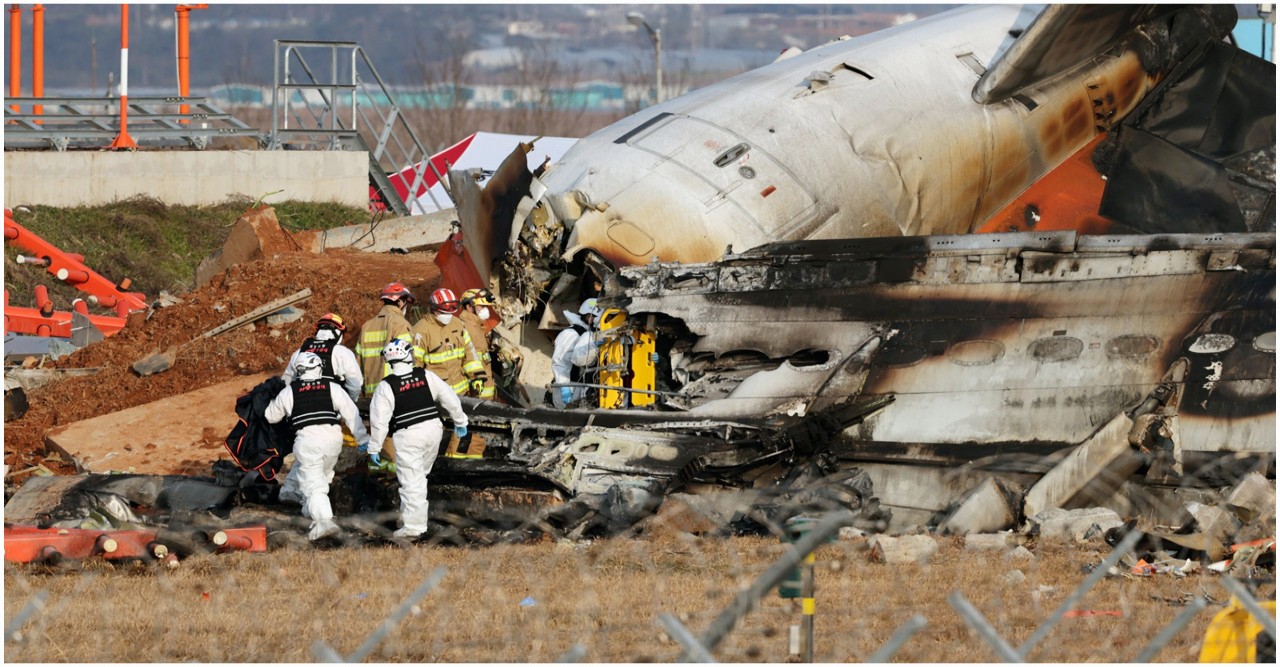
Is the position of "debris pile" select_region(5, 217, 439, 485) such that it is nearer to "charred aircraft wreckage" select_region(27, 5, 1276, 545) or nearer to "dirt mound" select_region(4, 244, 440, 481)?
"dirt mound" select_region(4, 244, 440, 481)

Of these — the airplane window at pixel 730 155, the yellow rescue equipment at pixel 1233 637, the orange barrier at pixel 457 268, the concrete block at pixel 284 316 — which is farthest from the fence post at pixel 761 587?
the concrete block at pixel 284 316

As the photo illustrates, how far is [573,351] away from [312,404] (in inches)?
108

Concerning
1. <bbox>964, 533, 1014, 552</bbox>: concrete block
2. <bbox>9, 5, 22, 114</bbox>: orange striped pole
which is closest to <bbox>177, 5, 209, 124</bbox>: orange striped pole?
<bbox>9, 5, 22, 114</bbox>: orange striped pole

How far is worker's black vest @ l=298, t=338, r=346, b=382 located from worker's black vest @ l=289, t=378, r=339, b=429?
193 mm

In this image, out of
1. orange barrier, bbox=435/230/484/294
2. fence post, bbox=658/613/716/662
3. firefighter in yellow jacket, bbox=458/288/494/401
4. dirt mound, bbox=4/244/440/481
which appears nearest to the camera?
fence post, bbox=658/613/716/662

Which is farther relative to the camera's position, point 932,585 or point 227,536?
point 227,536

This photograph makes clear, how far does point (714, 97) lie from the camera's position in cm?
1580

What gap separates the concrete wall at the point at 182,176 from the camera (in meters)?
27.9

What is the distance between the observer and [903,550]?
35.3 feet

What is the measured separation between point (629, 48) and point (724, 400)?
109 metres

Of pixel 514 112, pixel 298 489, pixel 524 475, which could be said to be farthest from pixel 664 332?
pixel 514 112

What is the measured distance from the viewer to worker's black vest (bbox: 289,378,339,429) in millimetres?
12031

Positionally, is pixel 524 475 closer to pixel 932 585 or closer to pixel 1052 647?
pixel 932 585

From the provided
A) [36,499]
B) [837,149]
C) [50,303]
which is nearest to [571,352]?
[837,149]
